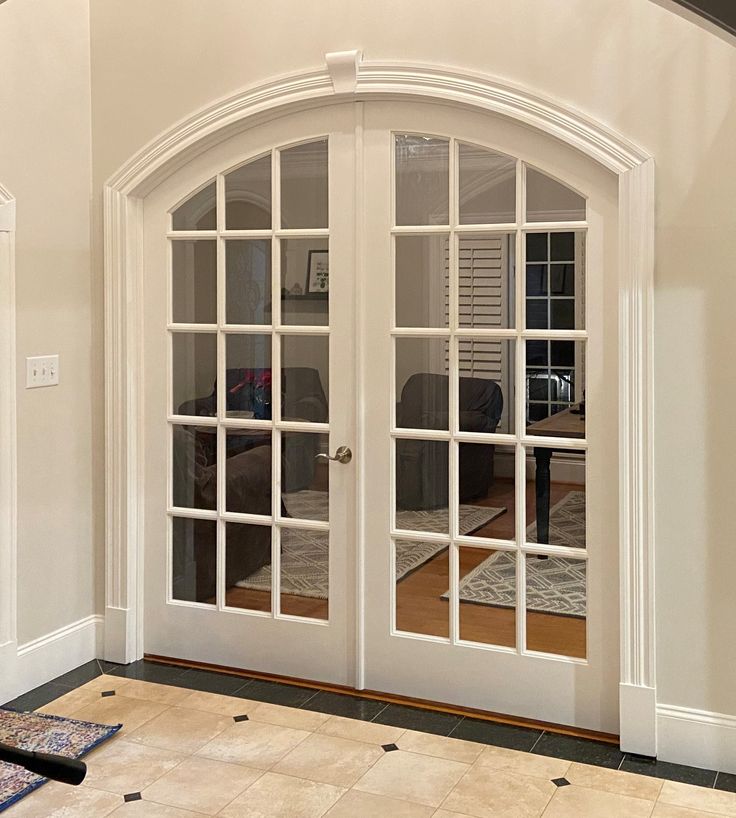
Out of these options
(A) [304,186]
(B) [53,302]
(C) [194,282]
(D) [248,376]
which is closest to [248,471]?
(D) [248,376]

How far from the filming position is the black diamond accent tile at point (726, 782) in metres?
2.87

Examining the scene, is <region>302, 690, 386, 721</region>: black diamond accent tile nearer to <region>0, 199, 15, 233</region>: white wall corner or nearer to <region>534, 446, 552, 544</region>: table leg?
<region>534, 446, 552, 544</region>: table leg

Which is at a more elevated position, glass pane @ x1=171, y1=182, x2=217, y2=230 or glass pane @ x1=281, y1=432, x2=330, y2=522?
glass pane @ x1=171, y1=182, x2=217, y2=230

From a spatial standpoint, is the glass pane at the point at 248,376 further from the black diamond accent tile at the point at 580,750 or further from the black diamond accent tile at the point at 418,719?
the black diamond accent tile at the point at 580,750

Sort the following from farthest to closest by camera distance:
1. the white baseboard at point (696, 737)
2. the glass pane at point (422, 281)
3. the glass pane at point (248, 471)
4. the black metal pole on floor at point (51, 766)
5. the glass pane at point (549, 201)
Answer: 1. the glass pane at point (248, 471)
2. the glass pane at point (422, 281)
3. the glass pane at point (549, 201)
4. the white baseboard at point (696, 737)
5. the black metal pole on floor at point (51, 766)

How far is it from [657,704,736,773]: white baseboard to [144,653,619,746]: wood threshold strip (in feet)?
0.60

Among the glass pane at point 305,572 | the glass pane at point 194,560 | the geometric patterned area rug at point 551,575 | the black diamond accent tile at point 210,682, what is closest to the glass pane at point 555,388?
the geometric patterned area rug at point 551,575

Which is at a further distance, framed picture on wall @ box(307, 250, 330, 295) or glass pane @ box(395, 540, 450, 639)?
framed picture on wall @ box(307, 250, 330, 295)

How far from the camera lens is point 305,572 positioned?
3656 millimetres

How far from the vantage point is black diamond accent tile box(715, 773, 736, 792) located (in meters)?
2.87

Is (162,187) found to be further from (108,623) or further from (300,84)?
(108,623)

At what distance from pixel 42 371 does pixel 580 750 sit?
237 centimetres

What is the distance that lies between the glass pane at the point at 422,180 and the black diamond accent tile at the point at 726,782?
6.58 ft

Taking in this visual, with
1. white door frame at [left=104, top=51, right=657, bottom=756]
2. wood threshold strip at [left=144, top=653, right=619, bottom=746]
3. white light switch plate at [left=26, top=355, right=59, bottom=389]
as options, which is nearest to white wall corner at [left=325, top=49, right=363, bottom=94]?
white door frame at [left=104, top=51, right=657, bottom=756]
